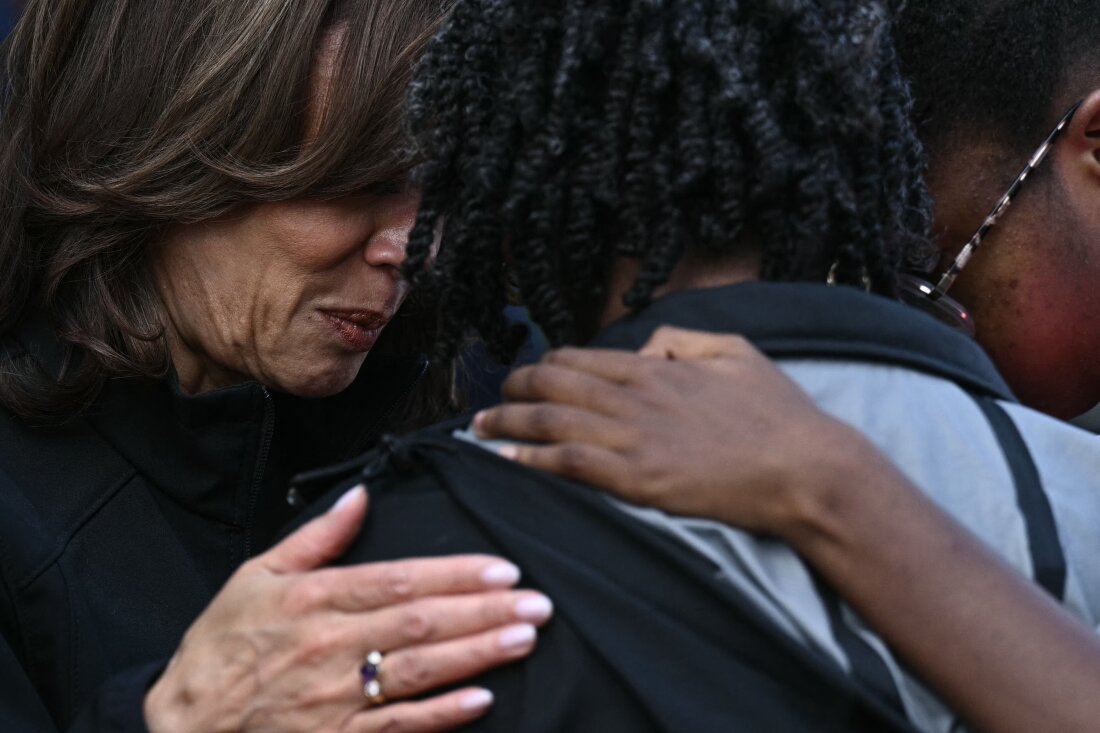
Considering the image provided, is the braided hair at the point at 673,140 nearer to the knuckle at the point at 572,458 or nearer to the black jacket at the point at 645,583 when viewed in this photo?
the black jacket at the point at 645,583

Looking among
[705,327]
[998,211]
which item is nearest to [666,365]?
[705,327]

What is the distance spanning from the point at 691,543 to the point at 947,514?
247 millimetres

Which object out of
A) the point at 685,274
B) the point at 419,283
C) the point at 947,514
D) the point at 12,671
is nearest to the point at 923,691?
the point at 947,514

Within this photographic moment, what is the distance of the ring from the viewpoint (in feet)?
4.49

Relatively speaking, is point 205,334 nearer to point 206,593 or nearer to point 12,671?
point 206,593

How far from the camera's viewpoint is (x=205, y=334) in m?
2.42

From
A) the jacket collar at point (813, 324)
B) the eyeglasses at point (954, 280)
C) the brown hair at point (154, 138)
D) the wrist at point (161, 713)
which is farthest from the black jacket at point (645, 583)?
the brown hair at point (154, 138)

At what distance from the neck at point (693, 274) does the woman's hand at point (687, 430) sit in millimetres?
105

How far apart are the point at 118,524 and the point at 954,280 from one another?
4.66 ft

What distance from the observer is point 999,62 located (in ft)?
6.25

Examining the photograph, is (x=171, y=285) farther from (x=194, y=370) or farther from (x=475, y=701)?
(x=475, y=701)

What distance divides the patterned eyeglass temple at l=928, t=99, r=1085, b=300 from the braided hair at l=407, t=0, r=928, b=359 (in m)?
0.45

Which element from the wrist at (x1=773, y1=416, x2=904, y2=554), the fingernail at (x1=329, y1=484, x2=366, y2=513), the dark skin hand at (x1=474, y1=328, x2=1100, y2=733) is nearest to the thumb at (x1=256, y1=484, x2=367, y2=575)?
the fingernail at (x1=329, y1=484, x2=366, y2=513)

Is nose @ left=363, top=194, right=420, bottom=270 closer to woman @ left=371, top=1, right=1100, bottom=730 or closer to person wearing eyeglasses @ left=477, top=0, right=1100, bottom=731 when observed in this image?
woman @ left=371, top=1, right=1100, bottom=730
